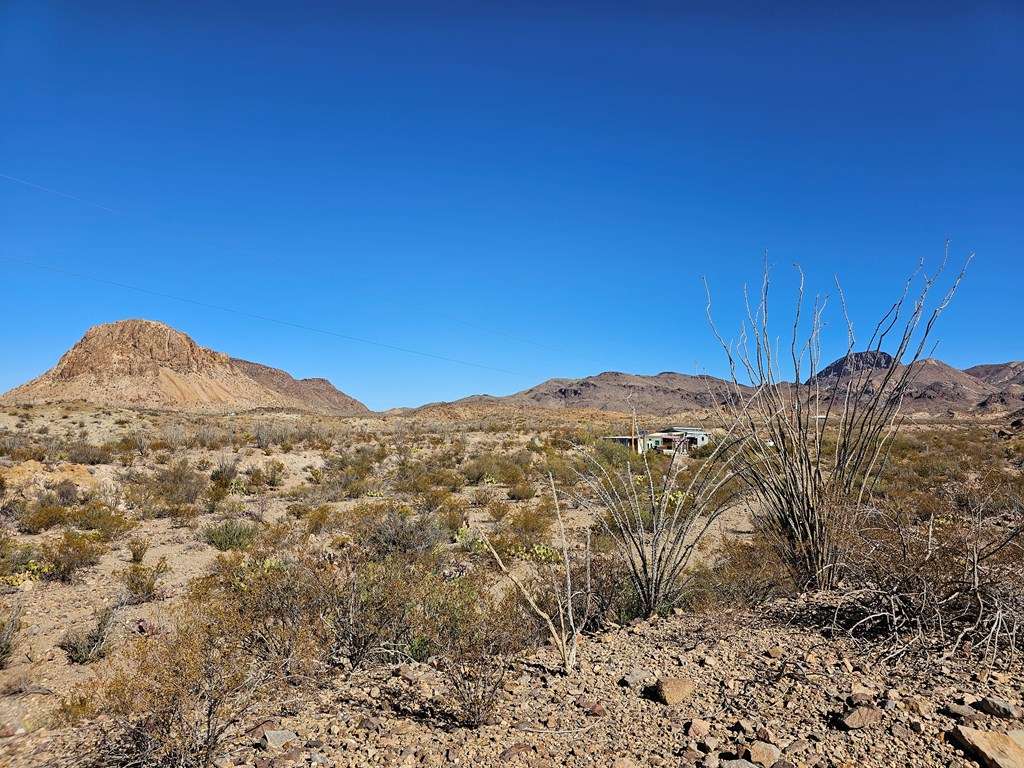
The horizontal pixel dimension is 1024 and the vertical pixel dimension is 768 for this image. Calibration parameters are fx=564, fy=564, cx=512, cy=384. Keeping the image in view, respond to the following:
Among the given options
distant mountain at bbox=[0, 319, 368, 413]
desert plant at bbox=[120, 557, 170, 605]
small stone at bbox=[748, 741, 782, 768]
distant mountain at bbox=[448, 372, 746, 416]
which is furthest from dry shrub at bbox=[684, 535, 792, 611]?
distant mountain at bbox=[448, 372, 746, 416]

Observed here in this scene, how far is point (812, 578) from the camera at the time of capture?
5.29m

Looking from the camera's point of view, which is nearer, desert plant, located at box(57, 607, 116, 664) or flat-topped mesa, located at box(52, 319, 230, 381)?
desert plant, located at box(57, 607, 116, 664)

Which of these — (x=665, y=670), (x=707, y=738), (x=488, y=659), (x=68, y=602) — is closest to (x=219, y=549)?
(x=68, y=602)

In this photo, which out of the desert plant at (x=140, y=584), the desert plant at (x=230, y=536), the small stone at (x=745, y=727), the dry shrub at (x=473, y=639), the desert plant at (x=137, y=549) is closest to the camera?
the small stone at (x=745, y=727)

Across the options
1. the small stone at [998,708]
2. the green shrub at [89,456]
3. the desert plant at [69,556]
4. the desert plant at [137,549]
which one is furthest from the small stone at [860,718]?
the green shrub at [89,456]

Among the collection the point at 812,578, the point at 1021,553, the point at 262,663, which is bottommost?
the point at 262,663

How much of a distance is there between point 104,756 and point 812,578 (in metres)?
5.59

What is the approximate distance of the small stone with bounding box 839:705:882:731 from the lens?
298 cm

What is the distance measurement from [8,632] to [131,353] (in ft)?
305

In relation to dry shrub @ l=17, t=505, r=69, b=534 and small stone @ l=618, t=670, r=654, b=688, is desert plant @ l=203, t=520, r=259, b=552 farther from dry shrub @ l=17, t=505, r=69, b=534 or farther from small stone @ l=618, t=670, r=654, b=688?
small stone @ l=618, t=670, r=654, b=688

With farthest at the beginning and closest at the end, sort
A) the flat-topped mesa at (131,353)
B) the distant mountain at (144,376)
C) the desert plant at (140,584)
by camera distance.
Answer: the flat-topped mesa at (131,353) → the distant mountain at (144,376) → the desert plant at (140,584)

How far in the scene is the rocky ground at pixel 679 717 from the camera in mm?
2877

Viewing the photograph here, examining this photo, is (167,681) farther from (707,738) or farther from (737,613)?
(737,613)

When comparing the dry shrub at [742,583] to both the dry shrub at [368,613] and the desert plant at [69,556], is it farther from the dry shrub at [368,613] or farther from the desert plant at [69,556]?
the desert plant at [69,556]
